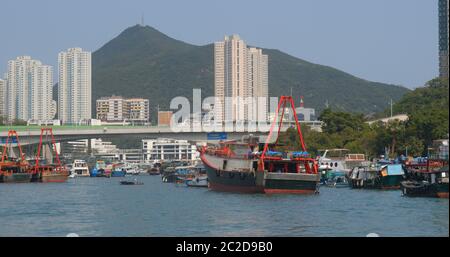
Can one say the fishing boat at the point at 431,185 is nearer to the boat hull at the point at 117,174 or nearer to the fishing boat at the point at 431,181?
the fishing boat at the point at 431,181

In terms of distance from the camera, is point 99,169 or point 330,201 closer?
point 330,201

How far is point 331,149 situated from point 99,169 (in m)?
46.6

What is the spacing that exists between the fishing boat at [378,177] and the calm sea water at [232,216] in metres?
7.86

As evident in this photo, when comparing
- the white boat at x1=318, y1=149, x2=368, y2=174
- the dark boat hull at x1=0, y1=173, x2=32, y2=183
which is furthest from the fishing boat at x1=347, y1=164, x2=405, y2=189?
the dark boat hull at x1=0, y1=173, x2=32, y2=183

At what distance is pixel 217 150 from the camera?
2382 inches

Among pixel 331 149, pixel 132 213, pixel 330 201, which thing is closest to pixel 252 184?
pixel 330 201

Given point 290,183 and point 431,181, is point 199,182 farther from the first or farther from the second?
point 431,181

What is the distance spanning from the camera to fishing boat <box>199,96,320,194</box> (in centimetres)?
5000

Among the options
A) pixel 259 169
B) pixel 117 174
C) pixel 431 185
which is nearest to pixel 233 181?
pixel 259 169

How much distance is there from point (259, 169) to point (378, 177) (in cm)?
1106

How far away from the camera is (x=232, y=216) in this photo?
3541 cm

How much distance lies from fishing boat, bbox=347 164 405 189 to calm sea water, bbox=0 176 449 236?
7.86 m

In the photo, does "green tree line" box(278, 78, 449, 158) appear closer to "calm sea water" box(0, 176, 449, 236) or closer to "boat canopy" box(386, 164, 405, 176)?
"boat canopy" box(386, 164, 405, 176)
